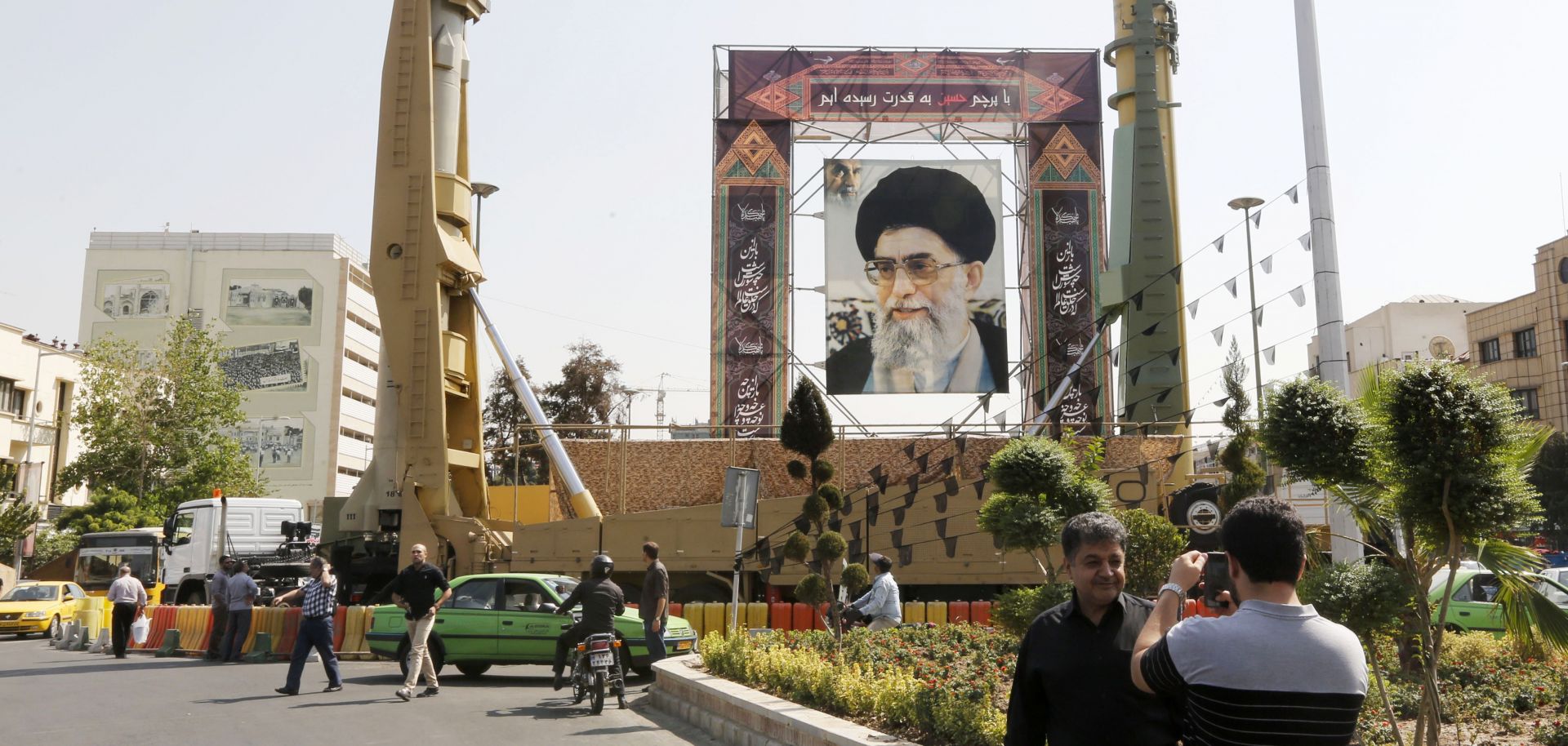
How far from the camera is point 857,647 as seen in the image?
11.5 m

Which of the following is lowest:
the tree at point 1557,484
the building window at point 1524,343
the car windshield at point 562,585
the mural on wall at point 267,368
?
the car windshield at point 562,585

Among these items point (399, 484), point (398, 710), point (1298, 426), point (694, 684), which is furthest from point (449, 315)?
point (1298, 426)

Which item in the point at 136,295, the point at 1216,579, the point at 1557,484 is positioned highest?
the point at 136,295

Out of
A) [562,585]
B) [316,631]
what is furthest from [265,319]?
[316,631]

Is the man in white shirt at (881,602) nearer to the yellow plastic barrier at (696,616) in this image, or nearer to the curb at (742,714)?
the curb at (742,714)

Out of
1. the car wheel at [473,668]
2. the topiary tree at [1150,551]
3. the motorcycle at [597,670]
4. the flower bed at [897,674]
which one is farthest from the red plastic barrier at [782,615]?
the topiary tree at [1150,551]

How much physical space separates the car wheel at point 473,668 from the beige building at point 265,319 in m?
60.3

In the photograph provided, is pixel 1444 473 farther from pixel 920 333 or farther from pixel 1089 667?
pixel 920 333

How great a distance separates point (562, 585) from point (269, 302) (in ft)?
211

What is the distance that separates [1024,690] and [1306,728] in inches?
36.3

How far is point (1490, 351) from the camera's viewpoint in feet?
162

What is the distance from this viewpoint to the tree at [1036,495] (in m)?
11.7

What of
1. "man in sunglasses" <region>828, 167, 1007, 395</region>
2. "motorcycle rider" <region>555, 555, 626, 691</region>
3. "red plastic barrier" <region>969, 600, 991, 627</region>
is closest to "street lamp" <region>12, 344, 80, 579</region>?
"man in sunglasses" <region>828, 167, 1007, 395</region>

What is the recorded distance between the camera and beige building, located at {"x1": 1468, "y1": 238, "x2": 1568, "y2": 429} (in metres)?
44.1
